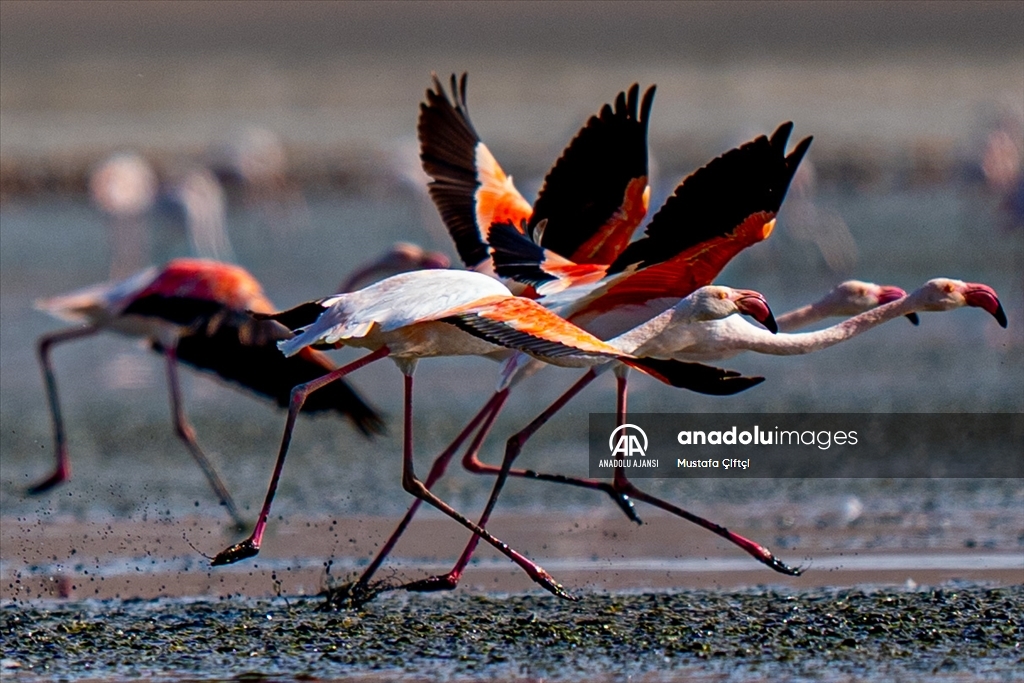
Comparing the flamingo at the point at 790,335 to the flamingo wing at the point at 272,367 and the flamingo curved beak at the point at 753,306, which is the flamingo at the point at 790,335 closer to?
the flamingo curved beak at the point at 753,306

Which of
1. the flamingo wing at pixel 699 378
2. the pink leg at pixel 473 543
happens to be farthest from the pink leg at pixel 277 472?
the flamingo wing at pixel 699 378

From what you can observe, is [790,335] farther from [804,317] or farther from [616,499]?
[616,499]

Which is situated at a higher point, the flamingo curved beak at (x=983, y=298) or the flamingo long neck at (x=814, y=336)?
the flamingo curved beak at (x=983, y=298)

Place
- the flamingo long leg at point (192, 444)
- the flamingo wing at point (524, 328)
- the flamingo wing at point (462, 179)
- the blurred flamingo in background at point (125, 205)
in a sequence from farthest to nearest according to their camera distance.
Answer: the blurred flamingo in background at point (125, 205)
the flamingo long leg at point (192, 444)
the flamingo wing at point (462, 179)
the flamingo wing at point (524, 328)

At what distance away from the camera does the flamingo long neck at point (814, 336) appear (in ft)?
23.7

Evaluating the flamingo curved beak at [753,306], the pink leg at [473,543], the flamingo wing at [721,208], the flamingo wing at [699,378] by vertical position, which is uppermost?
the flamingo wing at [721,208]

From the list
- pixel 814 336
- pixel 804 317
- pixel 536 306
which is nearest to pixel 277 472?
pixel 536 306

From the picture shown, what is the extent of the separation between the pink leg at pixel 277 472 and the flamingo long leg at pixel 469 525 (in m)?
0.30

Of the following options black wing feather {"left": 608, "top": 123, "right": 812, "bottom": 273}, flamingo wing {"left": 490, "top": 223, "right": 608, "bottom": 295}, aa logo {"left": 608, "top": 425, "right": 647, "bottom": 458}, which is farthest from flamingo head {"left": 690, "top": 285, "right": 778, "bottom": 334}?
aa logo {"left": 608, "top": 425, "right": 647, "bottom": 458}

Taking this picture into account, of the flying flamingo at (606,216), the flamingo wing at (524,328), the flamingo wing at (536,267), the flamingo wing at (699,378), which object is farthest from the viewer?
the flamingo wing at (536,267)

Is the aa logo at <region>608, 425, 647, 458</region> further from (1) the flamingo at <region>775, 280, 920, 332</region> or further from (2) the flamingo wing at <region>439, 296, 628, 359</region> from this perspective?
(2) the flamingo wing at <region>439, 296, 628, 359</region>

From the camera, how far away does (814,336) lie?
23.8ft

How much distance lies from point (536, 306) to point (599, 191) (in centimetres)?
164

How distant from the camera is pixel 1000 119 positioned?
18.1 m
